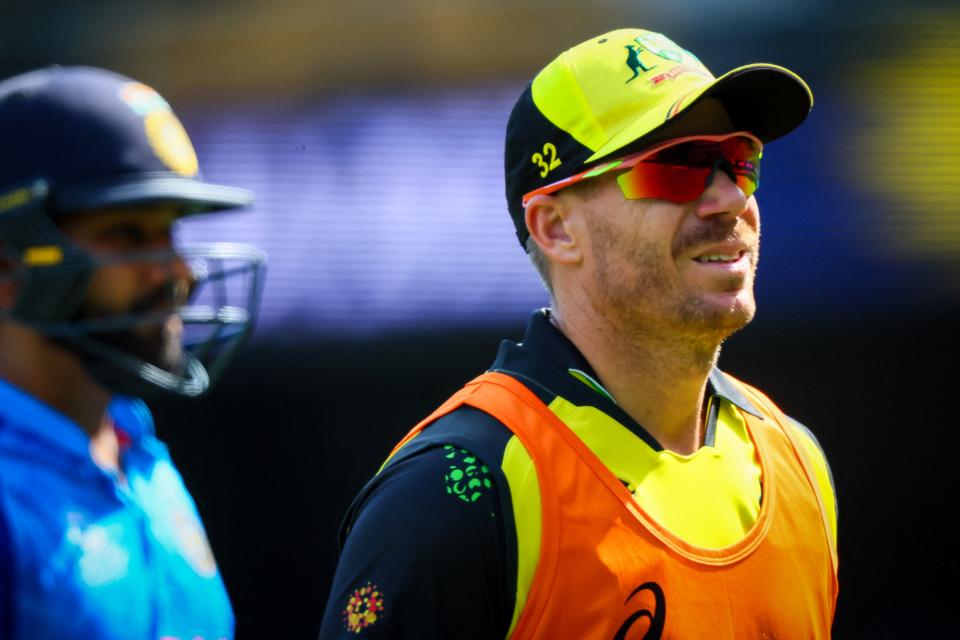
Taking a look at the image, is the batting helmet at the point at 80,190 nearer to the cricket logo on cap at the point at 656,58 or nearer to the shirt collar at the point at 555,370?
the shirt collar at the point at 555,370

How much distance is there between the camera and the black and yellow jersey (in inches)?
76.4

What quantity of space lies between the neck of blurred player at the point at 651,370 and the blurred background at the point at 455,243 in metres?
2.24

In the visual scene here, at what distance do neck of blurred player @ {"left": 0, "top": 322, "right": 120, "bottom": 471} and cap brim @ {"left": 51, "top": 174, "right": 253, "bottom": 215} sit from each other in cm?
23

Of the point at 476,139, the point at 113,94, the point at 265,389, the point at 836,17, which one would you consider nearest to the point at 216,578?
the point at 113,94

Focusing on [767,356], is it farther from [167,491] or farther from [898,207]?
[167,491]

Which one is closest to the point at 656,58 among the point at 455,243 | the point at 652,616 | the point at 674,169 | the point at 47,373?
the point at 674,169

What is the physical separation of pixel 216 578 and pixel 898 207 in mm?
3370

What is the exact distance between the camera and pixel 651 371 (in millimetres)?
2330

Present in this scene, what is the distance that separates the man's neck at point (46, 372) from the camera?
200 centimetres

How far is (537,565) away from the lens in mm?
1979

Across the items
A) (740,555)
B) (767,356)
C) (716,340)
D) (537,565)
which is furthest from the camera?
(767,356)

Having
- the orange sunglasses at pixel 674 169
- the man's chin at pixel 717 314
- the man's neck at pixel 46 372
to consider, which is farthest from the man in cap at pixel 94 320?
the man's chin at pixel 717 314

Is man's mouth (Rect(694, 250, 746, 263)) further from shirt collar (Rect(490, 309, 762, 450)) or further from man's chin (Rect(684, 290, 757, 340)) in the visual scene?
shirt collar (Rect(490, 309, 762, 450))

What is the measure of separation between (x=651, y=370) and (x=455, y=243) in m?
2.43
